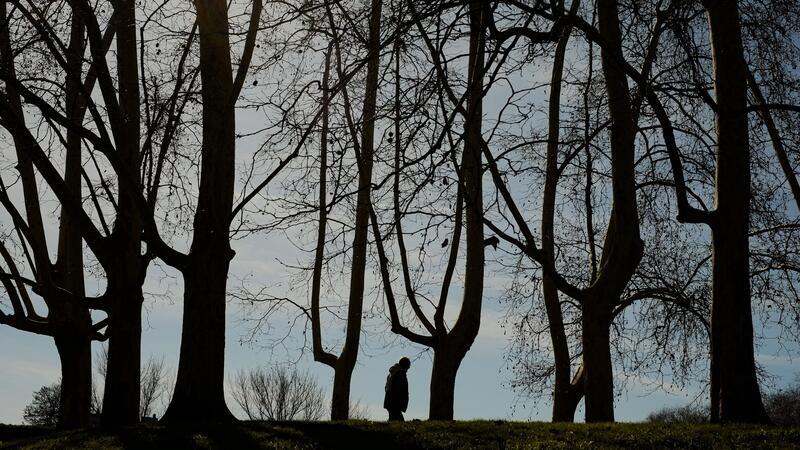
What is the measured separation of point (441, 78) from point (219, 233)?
4.14 m

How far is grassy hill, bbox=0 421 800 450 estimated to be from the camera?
880 cm

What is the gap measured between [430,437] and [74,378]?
8.02 meters

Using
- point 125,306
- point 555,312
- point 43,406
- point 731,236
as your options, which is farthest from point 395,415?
point 43,406

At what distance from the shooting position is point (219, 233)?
1119 cm

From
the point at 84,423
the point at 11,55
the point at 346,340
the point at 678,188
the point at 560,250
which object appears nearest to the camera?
the point at 678,188

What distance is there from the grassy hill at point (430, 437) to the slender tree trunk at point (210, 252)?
697 millimetres

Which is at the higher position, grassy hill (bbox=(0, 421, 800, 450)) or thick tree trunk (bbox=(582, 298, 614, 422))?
thick tree trunk (bbox=(582, 298, 614, 422))

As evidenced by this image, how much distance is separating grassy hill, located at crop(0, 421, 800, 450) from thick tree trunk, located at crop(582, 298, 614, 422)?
142cm

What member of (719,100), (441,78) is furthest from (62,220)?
(719,100)

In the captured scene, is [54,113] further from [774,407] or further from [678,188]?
[774,407]

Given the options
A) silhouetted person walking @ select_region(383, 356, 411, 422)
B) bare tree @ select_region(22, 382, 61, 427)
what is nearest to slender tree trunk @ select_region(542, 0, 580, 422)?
silhouetted person walking @ select_region(383, 356, 411, 422)

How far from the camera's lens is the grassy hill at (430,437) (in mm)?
8797

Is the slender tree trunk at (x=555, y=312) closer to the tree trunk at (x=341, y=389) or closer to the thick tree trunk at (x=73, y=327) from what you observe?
the tree trunk at (x=341, y=389)

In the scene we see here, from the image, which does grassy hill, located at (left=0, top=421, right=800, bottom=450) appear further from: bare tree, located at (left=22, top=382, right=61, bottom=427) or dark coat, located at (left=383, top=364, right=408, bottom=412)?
bare tree, located at (left=22, top=382, right=61, bottom=427)
